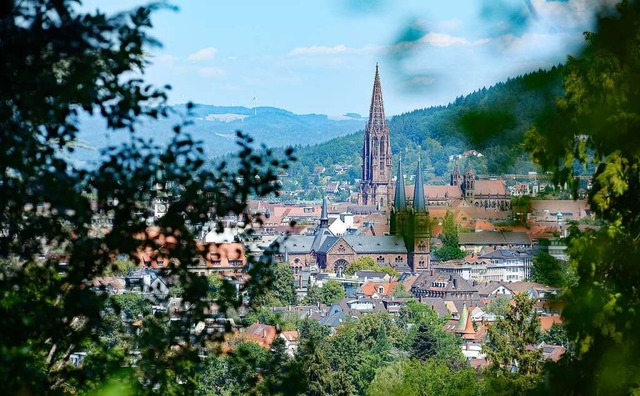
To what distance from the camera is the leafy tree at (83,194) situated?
8.92 feet

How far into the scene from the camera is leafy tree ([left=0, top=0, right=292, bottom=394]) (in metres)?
2.72

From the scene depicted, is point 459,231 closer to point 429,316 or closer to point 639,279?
point 429,316

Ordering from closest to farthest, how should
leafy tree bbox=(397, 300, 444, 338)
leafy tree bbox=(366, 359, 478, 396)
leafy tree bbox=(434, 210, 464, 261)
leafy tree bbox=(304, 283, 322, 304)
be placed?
leafy tree bbox=(366, 359, 478, 396)
leafy tree bbox=(397, 300, 444, 338)
leafy tree bbox=(304, 283, 322, 304)
leafy tree bbox=(434, 210, 464, 261)

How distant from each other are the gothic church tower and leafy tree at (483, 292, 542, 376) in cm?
6514

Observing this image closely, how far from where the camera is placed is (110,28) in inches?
111

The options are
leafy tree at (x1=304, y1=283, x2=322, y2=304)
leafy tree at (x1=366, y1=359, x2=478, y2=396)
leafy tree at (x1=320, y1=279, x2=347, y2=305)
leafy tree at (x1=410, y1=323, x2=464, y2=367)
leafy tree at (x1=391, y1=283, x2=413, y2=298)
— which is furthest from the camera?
leafy tree at (x1=391, y1=283, x2=413, y2=298)

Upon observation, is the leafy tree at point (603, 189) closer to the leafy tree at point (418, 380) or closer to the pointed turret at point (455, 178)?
the leafy tree at point (418, 380)

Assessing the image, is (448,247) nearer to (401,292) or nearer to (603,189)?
(401,292)

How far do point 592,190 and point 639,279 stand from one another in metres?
0.67

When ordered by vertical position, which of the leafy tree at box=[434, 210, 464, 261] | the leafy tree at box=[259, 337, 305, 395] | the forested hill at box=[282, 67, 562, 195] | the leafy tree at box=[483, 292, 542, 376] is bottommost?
the leafy tree at box=[434, 210, 464, 261]

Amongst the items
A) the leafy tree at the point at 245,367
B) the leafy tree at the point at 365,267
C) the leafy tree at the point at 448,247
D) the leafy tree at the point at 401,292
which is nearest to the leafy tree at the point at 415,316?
the leafy tree at the point at 401,292

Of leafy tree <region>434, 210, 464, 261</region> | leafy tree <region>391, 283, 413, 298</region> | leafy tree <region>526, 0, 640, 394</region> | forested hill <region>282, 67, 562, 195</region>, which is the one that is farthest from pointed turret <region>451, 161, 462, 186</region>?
forested hill <region>282, 67, 562, 195</region>

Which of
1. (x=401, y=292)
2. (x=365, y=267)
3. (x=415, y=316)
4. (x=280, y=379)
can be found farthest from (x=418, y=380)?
(x=365, y=267)

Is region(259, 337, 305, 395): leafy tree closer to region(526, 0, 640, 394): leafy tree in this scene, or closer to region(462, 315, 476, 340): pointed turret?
region(526, 0, 640, 394): leafy tree
